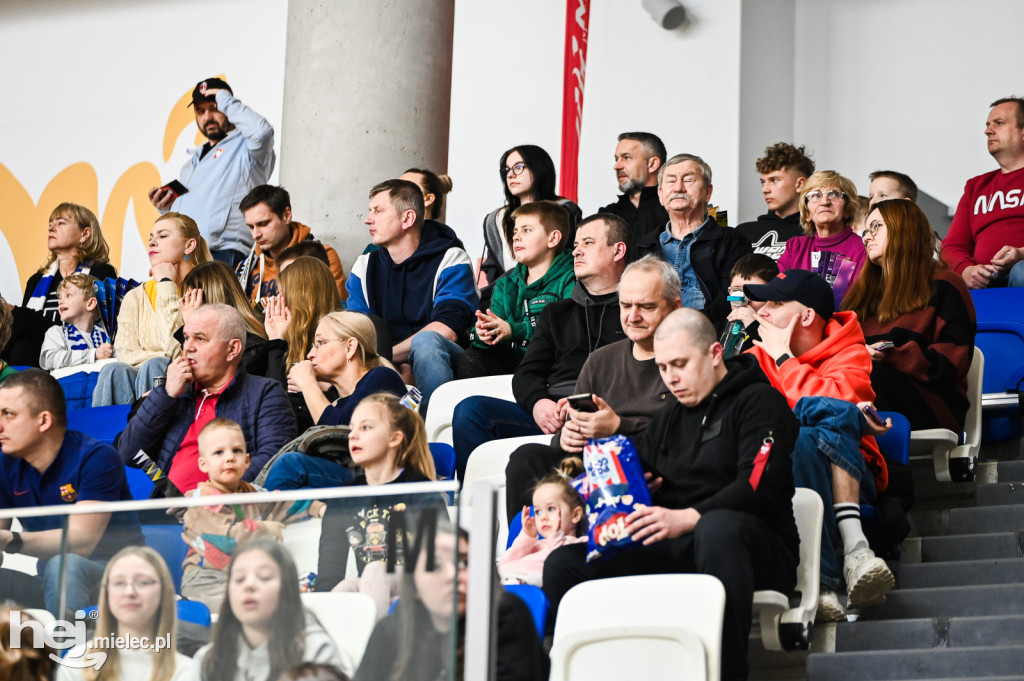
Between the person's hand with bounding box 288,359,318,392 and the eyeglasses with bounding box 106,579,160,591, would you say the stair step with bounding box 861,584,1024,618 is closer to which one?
Answer: the person's hand with bounding box 288,359,318,392

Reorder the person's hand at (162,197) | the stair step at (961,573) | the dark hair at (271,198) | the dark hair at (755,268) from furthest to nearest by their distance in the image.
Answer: the person's hand at (162,197) → the dark hair at (271,198) → the dark hair at (755,268) → the stair step at (961,573)

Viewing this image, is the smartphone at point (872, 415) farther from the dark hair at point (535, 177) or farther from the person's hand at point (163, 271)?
the person's hand at point (163, 271)

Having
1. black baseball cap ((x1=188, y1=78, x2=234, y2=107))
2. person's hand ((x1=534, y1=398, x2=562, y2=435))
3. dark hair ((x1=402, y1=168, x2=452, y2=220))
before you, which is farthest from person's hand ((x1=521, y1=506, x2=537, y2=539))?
black baseball cap ((x1=188, y1=78, x2=234, y2=107))

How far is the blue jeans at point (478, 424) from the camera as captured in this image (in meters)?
4.68

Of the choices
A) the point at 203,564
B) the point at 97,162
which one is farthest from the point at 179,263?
the point at 97,162

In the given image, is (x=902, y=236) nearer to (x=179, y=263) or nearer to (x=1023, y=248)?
(x=1023, y=248)

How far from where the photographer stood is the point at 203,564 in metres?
2.39

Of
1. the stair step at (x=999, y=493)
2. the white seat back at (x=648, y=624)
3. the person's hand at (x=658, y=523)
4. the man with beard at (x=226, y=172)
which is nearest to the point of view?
the white seat back at (x=648, y=624)

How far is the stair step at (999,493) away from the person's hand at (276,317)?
95.2 inches

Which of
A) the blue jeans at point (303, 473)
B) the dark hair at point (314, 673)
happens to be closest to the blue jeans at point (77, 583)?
the dark hair at point (314, 673)

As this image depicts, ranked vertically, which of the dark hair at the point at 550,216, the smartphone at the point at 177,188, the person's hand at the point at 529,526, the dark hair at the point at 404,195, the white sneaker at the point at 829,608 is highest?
the smartphone at the point at 177,188

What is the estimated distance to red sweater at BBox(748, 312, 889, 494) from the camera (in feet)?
13.4

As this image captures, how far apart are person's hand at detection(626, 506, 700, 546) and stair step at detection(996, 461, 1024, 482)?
1.60 metres

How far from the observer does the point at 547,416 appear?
15.0 feet
